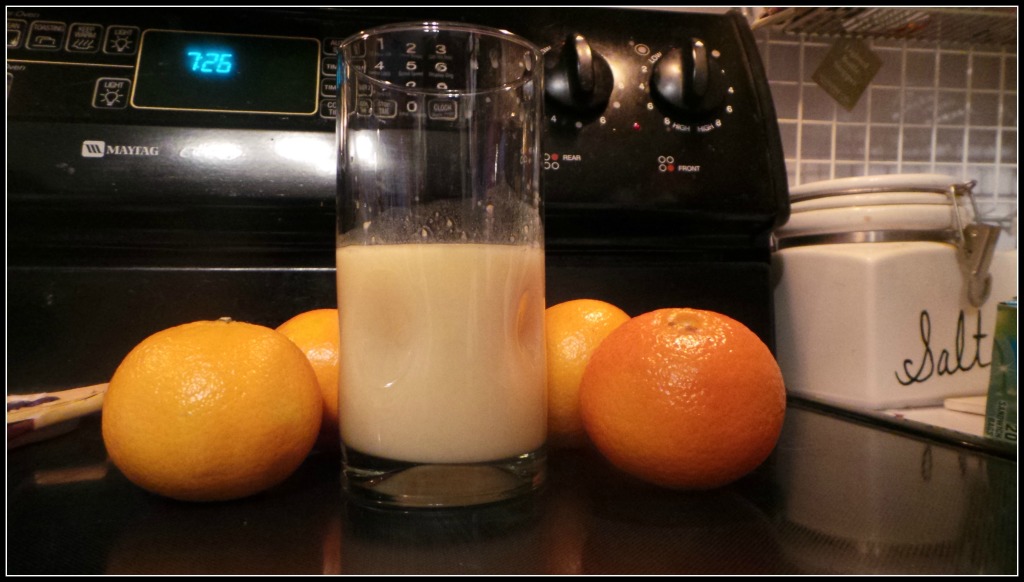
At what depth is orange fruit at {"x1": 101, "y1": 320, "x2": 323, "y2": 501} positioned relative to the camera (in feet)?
1.18

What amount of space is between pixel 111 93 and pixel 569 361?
49 centimetres

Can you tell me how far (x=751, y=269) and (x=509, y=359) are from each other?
41 centimetres

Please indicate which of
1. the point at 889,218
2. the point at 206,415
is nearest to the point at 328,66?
the point at 206,415

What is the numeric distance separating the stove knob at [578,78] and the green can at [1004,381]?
0.40 meters

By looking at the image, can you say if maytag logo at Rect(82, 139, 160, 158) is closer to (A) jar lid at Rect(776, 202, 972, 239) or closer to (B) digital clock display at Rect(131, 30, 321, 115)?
(B) digital clock display at Rect(131, 30, 321, 115)

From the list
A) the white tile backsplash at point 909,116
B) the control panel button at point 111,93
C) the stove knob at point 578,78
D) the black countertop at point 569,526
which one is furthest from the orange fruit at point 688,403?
the white tile backsplash at point 909,116

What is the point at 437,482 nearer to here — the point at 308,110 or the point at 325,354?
the point at 325,354

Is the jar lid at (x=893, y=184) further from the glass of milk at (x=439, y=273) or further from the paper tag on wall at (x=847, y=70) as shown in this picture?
the glass of milk at (x=439, y=273)

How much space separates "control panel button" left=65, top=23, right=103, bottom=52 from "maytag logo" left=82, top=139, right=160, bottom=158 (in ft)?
0.31

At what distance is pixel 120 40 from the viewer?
611mm

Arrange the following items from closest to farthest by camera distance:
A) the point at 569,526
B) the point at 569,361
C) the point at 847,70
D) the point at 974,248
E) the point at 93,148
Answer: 1. the point at 569,526
2. the point at 569,361
3. the point at 93,148
4. the point at 974,248
5. the point at 847,70

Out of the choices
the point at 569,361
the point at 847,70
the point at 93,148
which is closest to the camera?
the point at 569,361

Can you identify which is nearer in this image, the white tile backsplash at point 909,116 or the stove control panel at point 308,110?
the stove control panel at point 308,110

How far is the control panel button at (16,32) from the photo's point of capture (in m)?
0.59
